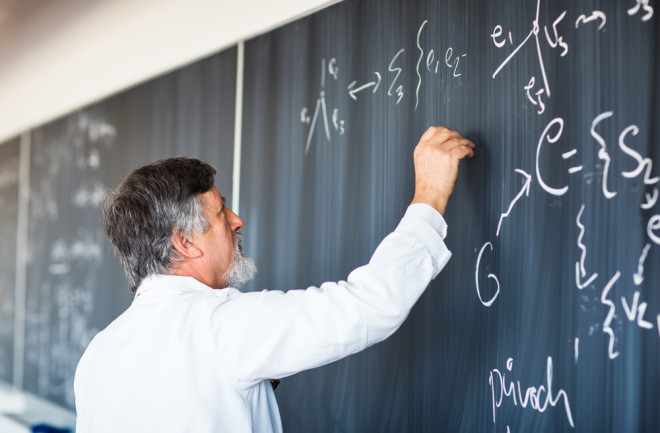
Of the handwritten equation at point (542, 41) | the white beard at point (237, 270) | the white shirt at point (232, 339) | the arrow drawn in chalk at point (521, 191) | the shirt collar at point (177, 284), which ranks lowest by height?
the white shirt at point (232, 339)

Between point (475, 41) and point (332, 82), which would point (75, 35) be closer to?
point (332, 82)

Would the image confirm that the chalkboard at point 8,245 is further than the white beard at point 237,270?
Yes

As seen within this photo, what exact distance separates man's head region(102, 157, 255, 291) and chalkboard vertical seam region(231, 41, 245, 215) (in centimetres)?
60

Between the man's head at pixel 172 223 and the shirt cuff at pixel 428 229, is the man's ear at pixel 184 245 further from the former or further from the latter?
the shirt cuff at pixel 428 229

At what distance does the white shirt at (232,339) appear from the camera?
95 centimetres

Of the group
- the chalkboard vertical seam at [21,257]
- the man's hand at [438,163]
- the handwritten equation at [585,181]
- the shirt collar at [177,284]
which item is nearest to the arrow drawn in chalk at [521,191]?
the handwritten equation at [585,181]

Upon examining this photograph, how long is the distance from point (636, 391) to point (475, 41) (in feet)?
2.18

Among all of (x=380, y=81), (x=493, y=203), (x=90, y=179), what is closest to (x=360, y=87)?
(x=380, y=81)

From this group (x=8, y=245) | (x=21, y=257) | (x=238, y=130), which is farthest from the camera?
(x=8, y=245)

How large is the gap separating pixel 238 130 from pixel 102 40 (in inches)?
44.2

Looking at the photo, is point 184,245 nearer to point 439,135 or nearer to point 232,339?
point 232,339

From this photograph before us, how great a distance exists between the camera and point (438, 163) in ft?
3.60

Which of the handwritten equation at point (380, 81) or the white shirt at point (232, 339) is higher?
the handwritten equation at point (380, 81)

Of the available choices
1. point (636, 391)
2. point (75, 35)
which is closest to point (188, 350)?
point (636, 391)
